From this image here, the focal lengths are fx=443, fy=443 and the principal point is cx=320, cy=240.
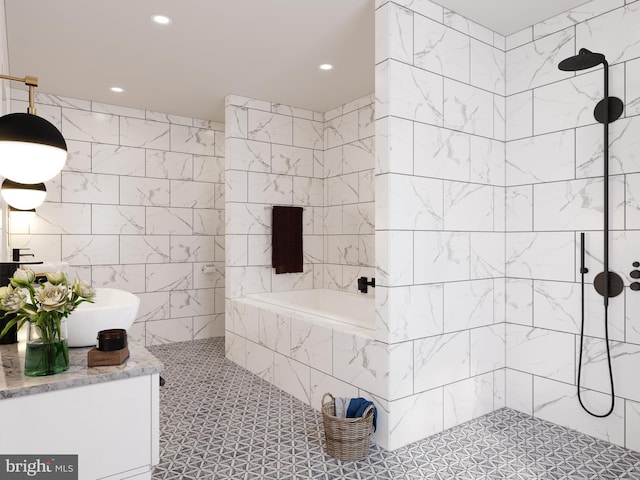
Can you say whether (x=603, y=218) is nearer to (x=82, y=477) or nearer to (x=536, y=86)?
(x=536, y=86)

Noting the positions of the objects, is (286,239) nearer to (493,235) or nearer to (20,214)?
(493,235)

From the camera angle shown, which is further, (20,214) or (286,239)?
(286,239)

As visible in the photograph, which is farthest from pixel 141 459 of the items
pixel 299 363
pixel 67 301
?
pixel 299 363

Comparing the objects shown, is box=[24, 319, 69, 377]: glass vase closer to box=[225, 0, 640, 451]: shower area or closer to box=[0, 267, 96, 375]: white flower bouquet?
box=[0, 267, 96, 375]: white flower bouquet

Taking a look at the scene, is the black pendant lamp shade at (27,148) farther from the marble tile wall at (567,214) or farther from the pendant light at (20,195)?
the marble tile wall at (567,214)

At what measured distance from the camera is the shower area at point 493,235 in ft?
8.45

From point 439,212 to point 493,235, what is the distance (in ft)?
1.88

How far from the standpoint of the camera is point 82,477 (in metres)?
1.42

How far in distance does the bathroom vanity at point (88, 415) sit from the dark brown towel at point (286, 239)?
9.90 ft

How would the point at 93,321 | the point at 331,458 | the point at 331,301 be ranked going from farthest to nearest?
the point at 331,301
the point at 331,458
the point at 93,321

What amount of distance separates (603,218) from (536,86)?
100 centimetres

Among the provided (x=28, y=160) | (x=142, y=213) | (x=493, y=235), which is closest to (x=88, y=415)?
(x=28, y=160)

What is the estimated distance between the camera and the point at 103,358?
1528 mm

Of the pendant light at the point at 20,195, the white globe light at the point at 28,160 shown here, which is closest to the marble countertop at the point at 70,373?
the white globe light at the point at 28,160
